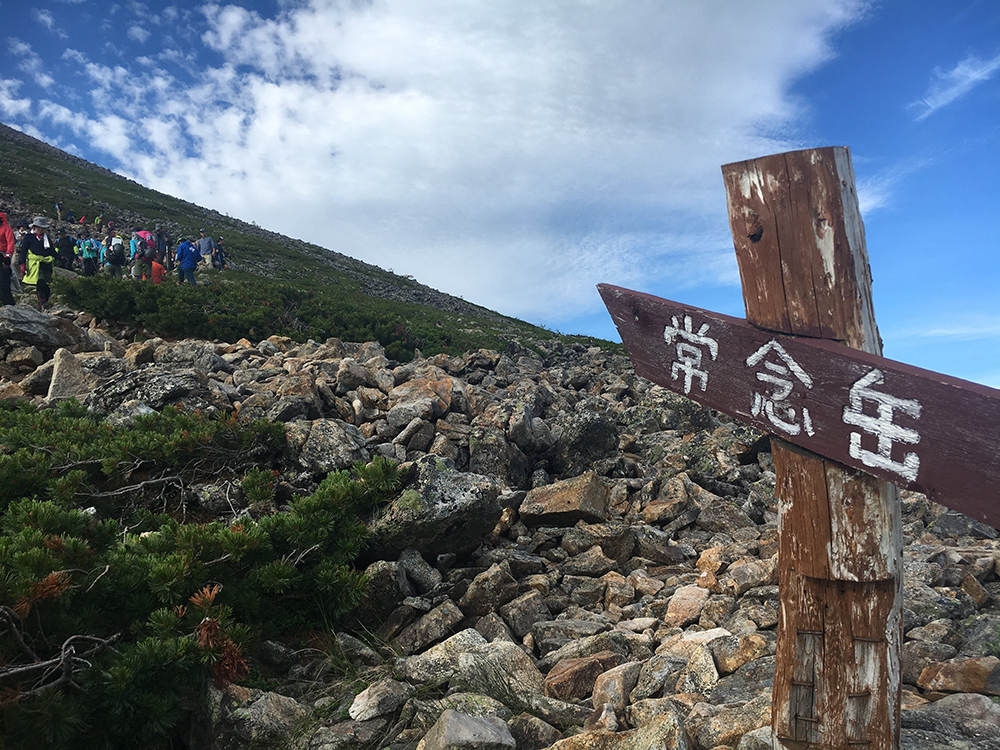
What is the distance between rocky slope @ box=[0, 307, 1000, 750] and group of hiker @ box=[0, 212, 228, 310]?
7.28 metres

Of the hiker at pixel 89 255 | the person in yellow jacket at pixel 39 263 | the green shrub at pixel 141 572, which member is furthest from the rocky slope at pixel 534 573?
the hiker at pixel 89 255

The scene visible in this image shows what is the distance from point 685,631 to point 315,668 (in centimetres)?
302

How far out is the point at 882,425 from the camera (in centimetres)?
231

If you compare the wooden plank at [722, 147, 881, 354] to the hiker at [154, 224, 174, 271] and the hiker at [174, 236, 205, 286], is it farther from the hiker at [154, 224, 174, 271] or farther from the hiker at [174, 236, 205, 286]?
the hiker at [154, 224, 174, 271]

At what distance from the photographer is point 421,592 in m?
5.76

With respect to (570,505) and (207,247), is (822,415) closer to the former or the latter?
(570,505)

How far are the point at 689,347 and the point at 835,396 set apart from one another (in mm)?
675

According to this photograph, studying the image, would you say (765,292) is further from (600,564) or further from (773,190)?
(600,564)

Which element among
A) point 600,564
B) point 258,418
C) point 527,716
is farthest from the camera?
point 258,418

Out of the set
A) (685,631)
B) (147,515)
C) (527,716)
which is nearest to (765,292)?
(527,716)

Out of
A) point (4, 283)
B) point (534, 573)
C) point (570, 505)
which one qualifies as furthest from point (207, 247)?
point (534, 573)

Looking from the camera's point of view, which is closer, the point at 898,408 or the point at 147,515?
the point at 898,408

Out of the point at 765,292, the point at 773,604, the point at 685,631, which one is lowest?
the point at 685,631

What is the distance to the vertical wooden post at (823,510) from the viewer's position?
99.6 inches
